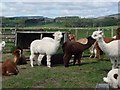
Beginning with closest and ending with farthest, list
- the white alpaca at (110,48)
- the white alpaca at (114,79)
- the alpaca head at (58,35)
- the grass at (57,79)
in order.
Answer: the white alpaca at (114,79), the grass at (57,79), the white alpaca at (110,48), the alpaca head at (58,35)

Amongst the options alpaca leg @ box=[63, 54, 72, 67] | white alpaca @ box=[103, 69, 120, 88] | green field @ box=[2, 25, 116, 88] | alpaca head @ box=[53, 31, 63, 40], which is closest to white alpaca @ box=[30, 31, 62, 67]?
alpaca head @ box=[53, 31, 63, 40]

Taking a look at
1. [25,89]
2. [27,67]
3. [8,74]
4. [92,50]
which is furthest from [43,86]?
[92,50]

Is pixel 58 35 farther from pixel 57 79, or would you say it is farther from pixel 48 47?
pixel 57 79

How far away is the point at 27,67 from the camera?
477 inches

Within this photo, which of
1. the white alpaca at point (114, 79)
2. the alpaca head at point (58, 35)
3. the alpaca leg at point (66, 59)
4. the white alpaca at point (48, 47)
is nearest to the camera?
the white alpaca at point (114, 79)

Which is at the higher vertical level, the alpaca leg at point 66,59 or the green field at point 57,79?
the alpaca leg at point 66,59

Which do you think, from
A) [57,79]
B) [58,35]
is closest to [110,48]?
[57,79]

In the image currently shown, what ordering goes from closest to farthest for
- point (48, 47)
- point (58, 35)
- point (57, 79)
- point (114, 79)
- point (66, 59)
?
point (114, 79), point (57, 79), point (58, 35), point (48, 47), point (66, 59)

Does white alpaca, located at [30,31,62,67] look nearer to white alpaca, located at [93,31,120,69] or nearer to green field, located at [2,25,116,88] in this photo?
green field, located at [2,25,116,88]

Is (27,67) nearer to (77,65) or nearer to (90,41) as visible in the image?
(77,65)

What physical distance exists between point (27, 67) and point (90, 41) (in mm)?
2920

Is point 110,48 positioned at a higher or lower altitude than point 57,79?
higher

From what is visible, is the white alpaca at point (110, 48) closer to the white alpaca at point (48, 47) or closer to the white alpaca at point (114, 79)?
the white alpaca at point (114, 79)

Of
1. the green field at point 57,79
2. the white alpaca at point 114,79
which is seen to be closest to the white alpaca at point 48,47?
the green field at point 57,79
